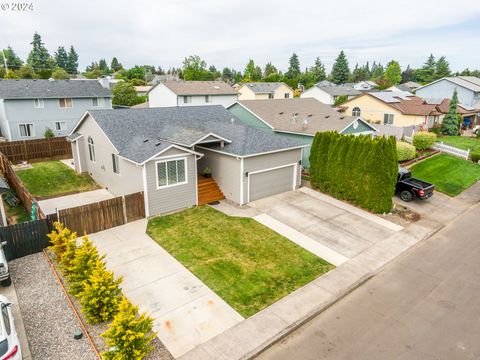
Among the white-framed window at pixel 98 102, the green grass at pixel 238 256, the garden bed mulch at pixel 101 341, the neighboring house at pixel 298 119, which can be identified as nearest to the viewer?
the garden bed mulch at pixel 101 341

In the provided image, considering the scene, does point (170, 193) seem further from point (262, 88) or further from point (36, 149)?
point (262, 88)

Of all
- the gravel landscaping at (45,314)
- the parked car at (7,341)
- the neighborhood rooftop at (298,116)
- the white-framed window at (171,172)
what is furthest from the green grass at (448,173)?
the parked car at (7,341)

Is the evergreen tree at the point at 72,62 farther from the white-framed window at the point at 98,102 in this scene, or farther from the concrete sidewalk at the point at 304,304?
the concrete sidewalk at the point at 304,304

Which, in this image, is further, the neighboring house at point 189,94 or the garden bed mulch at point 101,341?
the neighboring house at point 189,94

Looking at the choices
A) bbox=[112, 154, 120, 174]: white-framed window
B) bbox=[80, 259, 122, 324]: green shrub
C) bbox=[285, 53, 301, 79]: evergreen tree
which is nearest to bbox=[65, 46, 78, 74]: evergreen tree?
bbox=[285, 53, 301, 79]: evergreen tree

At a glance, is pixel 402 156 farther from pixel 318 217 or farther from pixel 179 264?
pixel 179 264

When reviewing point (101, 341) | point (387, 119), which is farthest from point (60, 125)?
point (387, 119)

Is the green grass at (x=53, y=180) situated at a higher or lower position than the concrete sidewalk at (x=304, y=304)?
higher
